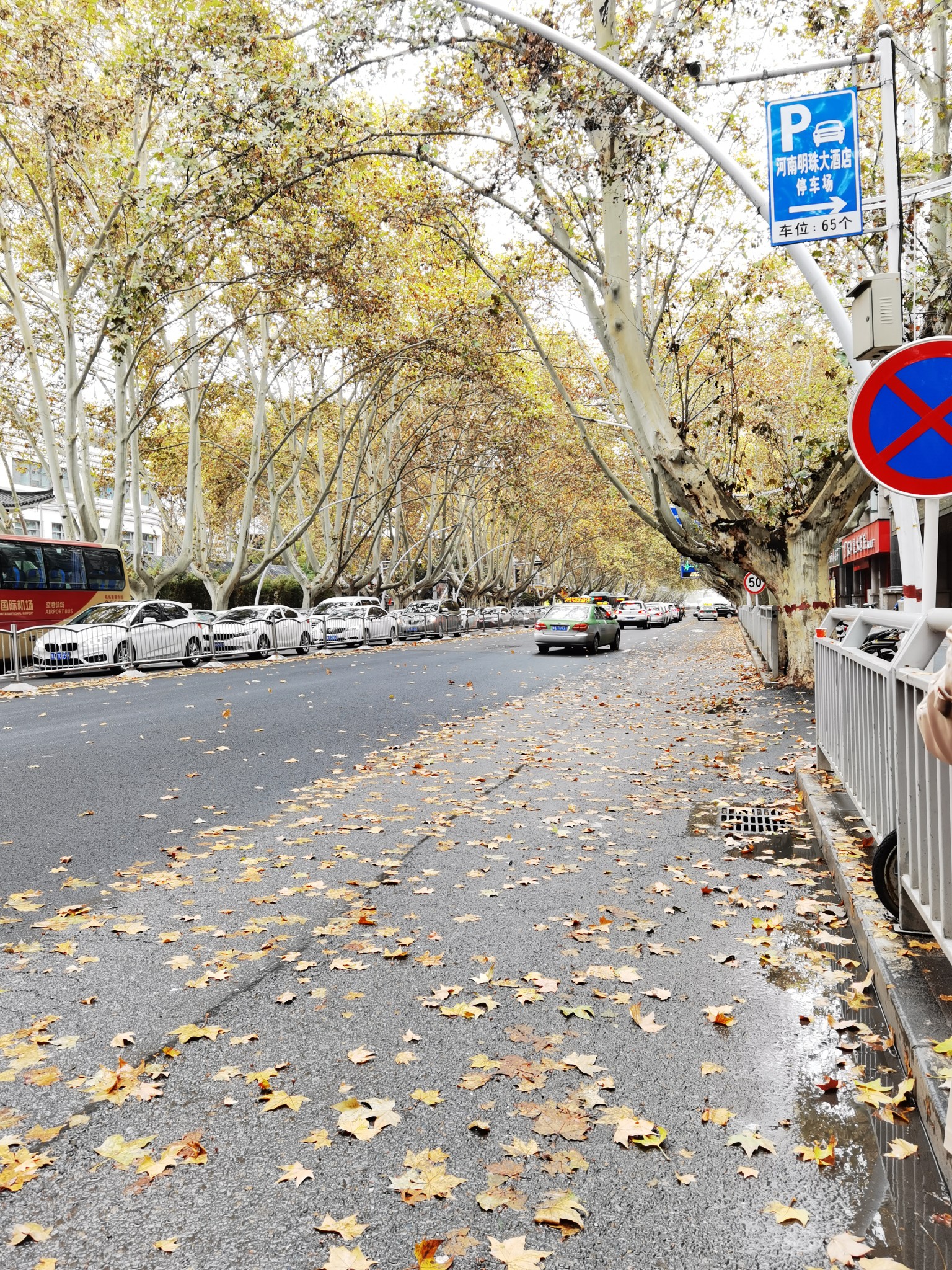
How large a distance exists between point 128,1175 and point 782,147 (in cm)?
942

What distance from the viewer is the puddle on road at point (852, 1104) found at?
8.25 feet

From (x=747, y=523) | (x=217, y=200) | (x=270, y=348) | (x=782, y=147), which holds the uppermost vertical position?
(x=270, y=348)

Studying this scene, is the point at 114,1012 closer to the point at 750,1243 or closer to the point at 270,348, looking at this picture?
the point at 750,1243

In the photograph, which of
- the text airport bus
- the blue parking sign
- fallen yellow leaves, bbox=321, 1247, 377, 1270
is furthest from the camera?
the text airport bus

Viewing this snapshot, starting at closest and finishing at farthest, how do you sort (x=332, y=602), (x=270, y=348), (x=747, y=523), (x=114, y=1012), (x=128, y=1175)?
(x=128, y=1175), (x=114, y=1012), (x=747, y=523), (x=270, y=348), (x=332, y=602)

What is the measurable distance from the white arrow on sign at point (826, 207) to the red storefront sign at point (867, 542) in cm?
2229

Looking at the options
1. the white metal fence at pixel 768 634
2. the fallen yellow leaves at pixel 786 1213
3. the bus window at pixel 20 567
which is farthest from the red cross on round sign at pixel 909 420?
the bus window at pixel 20 567

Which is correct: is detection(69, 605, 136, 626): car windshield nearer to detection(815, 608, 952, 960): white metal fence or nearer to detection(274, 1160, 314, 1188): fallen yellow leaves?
detection(815, 608, 952, 960): white metal fence

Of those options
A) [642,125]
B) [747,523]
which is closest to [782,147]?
[642,125]

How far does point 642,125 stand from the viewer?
12.3 m

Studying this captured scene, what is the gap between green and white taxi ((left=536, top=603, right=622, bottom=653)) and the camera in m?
28.0

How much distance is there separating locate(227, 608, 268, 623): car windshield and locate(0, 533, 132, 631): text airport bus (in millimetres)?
2972

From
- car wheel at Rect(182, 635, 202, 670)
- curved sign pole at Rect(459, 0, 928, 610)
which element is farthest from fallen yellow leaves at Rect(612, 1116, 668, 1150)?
car wheel at Rect(182, 635, 202, 670)

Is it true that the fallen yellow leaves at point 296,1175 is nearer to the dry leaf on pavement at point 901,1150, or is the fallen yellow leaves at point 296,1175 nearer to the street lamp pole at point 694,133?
the dry leaf on pavement at point 901,1150
